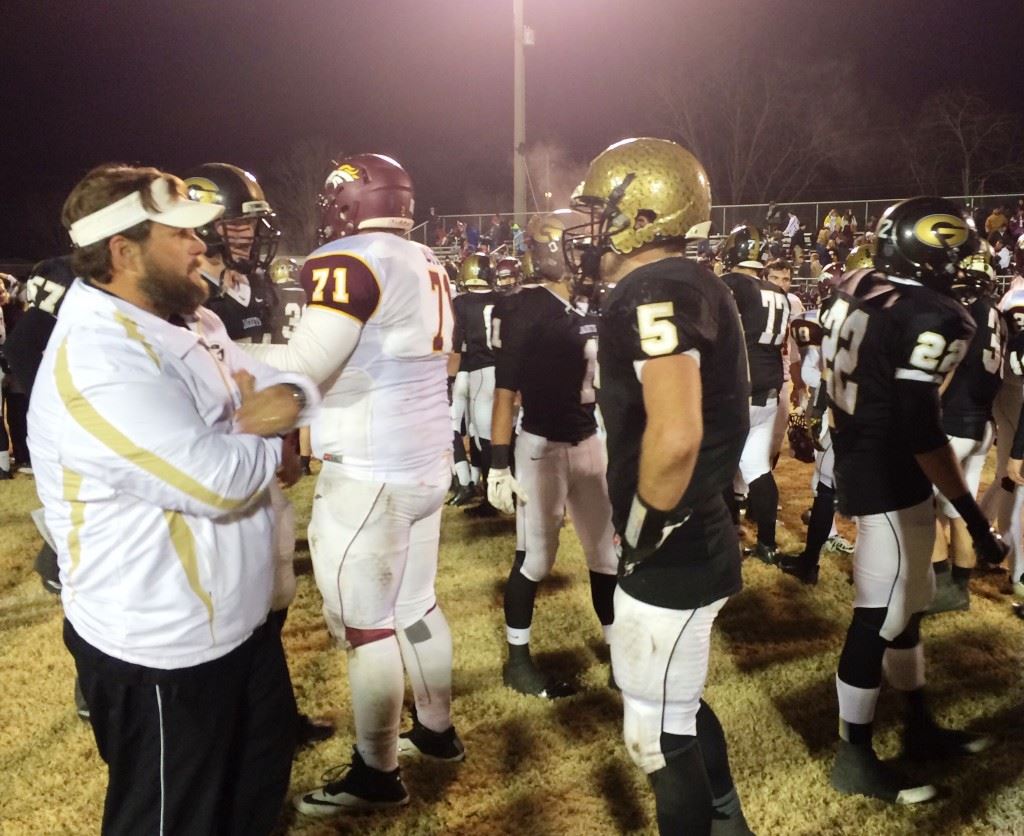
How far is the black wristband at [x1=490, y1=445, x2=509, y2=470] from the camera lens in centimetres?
404

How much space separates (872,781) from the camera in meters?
3.24

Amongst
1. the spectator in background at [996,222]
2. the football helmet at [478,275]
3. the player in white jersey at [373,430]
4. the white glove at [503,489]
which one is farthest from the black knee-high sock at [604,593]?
the spectator in background at [996,222]

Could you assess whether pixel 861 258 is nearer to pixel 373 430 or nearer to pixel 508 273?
pixel 508 273

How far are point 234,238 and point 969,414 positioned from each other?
453 centimetres

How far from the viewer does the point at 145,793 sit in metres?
2.02

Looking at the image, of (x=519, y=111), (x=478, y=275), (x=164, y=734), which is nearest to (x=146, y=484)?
(x=164, y=734)

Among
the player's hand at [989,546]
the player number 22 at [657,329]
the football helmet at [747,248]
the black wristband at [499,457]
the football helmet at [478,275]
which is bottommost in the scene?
the football helmet at [478,275]

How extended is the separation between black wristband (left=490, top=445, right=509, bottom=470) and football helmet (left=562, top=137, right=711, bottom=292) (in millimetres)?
1599

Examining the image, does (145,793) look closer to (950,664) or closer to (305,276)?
(305,276)

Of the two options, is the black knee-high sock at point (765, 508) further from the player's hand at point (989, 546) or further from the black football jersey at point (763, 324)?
the player's hand at point (989, 546)

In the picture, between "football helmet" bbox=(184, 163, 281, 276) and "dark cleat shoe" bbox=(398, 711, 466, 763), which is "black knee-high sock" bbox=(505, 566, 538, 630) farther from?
"football helmet" bbox=(184, 163, 281, 276)

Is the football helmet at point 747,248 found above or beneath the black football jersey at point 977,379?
above

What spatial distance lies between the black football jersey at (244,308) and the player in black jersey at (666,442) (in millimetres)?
2052

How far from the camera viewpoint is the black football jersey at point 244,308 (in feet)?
12.8
